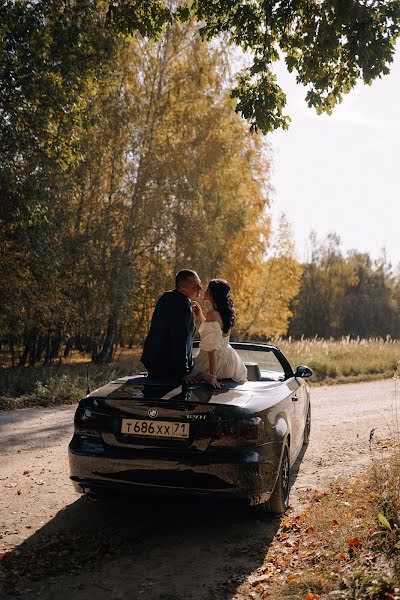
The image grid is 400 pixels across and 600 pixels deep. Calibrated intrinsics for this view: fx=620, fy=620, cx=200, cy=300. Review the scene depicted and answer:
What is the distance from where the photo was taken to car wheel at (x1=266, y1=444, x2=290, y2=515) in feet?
16.5

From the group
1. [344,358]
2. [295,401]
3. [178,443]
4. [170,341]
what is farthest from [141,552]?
[344,358]

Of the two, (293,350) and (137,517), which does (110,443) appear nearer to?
(137,517)

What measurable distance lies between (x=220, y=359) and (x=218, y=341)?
0.22 meters

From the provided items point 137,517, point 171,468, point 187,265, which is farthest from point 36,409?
point 187,265

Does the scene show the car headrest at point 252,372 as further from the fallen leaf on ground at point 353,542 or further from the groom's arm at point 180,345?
the fallen leaf on ground at point 353,542

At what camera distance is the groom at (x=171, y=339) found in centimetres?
554

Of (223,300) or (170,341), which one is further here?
(223,300)

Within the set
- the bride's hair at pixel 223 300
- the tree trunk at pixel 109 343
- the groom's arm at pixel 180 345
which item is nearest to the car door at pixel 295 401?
the bride's hair at pixel 223 300

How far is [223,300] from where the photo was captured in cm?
580

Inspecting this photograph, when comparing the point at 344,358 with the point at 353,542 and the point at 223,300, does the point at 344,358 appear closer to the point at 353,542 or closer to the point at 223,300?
the point at 223,300

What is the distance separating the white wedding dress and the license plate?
1.12 metres

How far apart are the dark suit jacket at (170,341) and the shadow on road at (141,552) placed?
1.22 meters

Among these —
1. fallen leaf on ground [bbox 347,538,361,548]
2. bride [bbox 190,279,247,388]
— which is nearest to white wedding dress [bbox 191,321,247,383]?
bride [bbox 190,279,247,388]

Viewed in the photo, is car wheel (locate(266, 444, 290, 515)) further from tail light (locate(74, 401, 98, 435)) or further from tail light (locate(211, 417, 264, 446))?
tail light (locate(74, 401, 98, 435))
